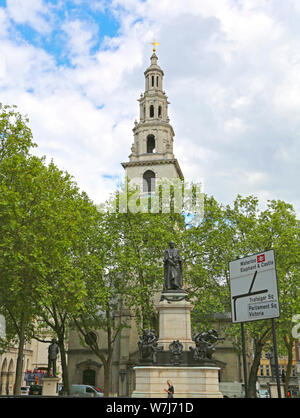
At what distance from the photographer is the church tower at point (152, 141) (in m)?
52.9

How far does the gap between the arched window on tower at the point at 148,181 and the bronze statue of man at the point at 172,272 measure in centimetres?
3064

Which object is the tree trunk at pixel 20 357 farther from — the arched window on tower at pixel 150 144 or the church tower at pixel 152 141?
the arched window on tower at pixel 150 144

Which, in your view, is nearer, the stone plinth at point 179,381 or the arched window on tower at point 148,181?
the stone plinth at point 179,381

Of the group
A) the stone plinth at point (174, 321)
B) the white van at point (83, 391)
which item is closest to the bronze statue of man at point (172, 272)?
the stone plinth at point (174, 321)

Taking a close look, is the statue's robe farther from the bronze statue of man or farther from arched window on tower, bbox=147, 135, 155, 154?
arched window on tower, bbox=147, 135, 155, 154

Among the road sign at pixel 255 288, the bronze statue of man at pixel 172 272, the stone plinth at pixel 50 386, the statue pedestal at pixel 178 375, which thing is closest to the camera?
the road sign at pixel 255 288

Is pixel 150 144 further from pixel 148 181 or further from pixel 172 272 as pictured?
pixel 172 272

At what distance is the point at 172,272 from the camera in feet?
68.9

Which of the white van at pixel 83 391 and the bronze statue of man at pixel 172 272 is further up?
the bronze statue of man at pixel 172 272

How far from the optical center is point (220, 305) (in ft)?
93.0

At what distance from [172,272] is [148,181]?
33102 mm

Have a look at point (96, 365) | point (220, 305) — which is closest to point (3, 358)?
point (96, 365)

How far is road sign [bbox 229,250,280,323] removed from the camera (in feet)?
33.7
